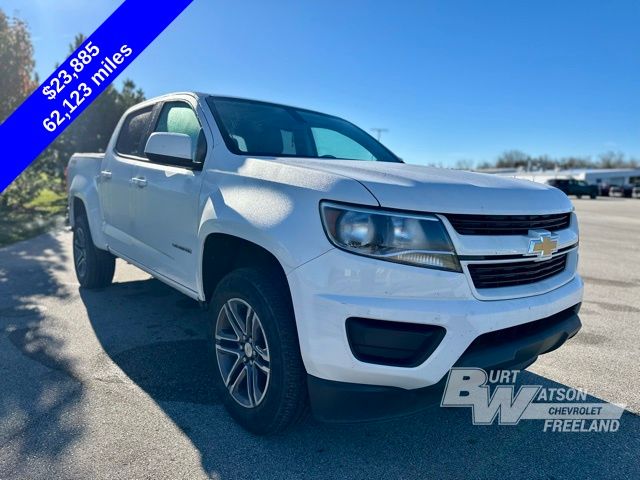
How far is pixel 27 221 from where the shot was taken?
1183 centimetres

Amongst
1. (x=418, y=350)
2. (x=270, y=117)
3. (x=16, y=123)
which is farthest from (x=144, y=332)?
(x=16, y=123)

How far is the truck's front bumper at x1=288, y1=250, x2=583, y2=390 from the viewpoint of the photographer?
1927mm

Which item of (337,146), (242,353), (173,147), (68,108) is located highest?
(68,108)

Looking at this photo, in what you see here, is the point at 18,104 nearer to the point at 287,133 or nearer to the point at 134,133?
the point at 134,133

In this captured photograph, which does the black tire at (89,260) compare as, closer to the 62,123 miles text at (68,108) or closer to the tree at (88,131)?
the 62,123 miles text at (68,108)

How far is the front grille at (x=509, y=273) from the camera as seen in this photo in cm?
206

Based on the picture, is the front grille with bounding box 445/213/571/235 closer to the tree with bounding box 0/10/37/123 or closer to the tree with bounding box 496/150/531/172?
the tree with bounding box 0/10/37/123

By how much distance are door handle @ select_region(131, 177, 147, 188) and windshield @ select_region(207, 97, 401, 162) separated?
33.3 inches

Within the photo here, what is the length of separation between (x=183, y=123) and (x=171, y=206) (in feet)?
2.29

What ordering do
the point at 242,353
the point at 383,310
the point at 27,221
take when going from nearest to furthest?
the point at 383,310
the point at 242,353
the point at 27,221

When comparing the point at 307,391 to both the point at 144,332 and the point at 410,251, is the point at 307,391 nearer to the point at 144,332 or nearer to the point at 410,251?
the point at 410,251

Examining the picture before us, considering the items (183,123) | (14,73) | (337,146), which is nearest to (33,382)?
(183,123)

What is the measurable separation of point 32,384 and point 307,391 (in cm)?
191

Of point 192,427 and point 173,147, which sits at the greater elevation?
point 173,147
